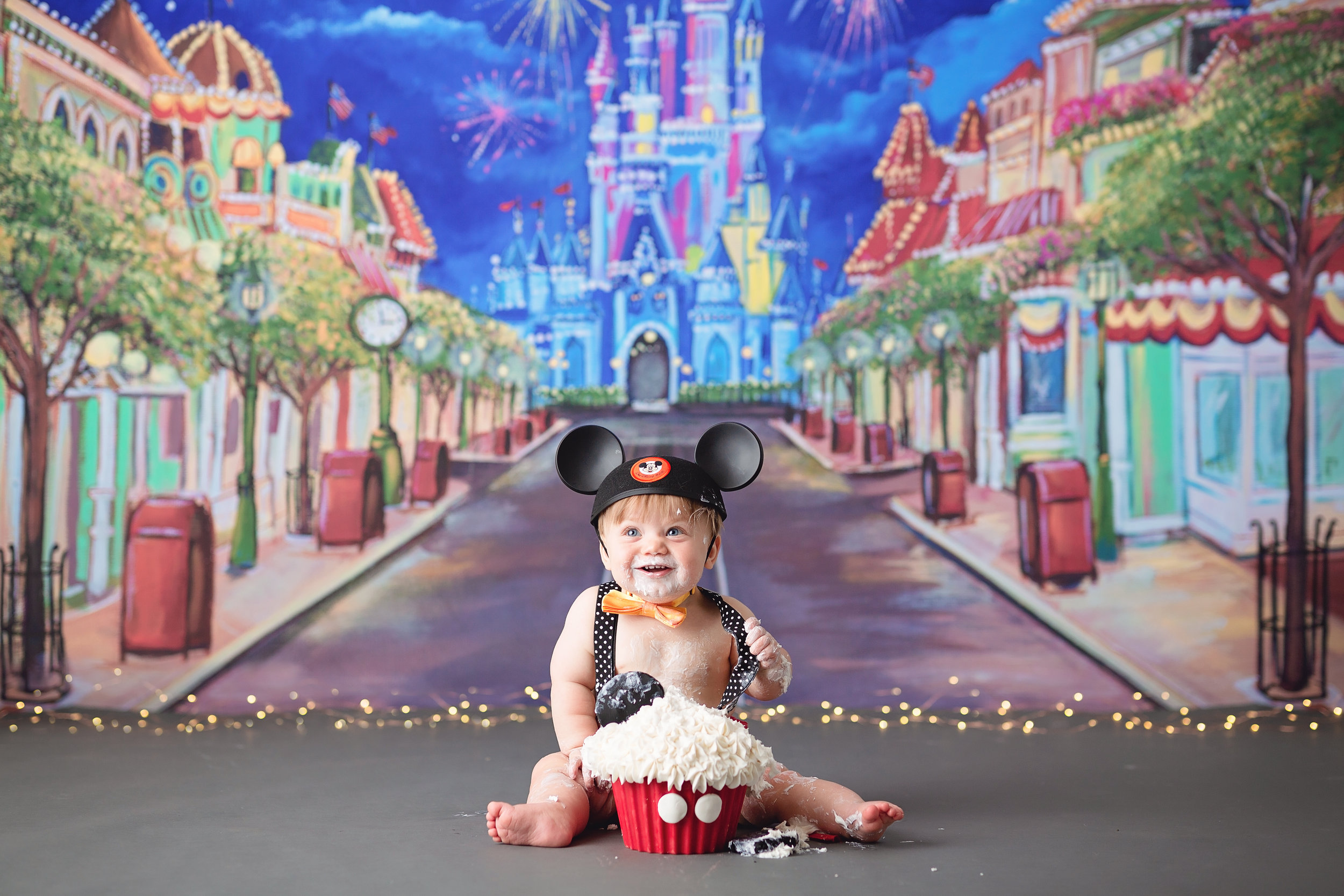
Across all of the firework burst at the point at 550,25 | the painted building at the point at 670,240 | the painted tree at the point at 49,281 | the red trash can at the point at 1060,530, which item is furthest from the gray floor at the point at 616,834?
the firework burst at the point at 550,25

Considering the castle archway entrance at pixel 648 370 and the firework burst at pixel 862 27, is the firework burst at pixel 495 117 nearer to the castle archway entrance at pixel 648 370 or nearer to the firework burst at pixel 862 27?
the castle archway entrance at pixel 648 370

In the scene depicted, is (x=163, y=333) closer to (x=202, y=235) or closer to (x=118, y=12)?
(x=202, y=235)

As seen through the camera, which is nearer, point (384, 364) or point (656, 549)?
point (656, 549)

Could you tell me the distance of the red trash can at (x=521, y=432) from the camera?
195 inches

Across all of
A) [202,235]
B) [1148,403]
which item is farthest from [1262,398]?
[202,235]

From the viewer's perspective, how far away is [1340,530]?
4.67 meters

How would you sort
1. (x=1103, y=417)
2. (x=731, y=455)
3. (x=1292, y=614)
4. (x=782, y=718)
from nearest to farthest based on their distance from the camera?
(x=731, y=455)
(x=782, y=718)
(x=1292, y=614)
(x=1103, y=417)

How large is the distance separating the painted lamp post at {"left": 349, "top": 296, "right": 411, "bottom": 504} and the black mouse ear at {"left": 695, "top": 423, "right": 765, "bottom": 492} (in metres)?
2.45

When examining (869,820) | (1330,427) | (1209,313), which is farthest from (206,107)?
(1330,427)

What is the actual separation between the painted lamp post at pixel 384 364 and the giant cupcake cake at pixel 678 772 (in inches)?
106

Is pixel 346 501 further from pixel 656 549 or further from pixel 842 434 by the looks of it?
pixel 656 549

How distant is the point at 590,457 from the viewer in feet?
8.84

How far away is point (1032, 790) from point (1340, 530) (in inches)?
95.9

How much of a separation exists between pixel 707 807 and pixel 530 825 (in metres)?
0.35
